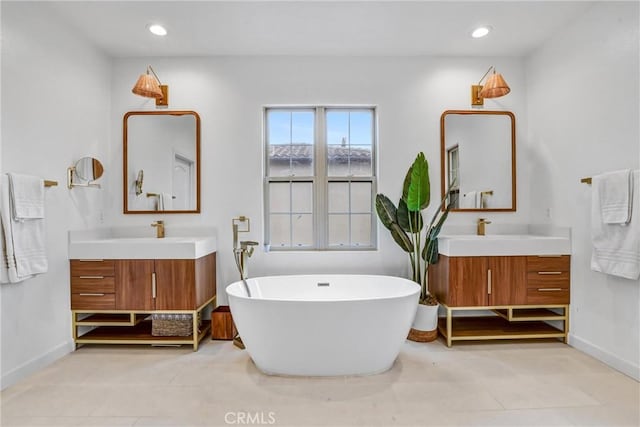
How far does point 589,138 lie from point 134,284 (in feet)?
12.2

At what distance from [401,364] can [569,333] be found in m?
1.53

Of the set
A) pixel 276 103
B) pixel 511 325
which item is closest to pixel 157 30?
pixel 276 103

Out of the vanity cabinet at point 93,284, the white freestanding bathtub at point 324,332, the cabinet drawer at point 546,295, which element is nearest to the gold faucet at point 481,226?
the cabinet drawer at point 546,295

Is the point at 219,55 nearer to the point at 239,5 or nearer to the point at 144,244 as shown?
the point at 239,5

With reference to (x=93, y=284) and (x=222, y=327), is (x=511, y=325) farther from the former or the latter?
(x=93, y=284)

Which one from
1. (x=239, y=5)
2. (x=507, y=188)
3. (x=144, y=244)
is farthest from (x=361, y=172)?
(x=144, y=244)

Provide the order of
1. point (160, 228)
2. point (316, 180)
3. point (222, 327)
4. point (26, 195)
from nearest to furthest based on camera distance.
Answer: point (26, 195)
point (222, 327)
point (160, 228)
point (316, 180)

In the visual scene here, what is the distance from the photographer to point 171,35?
107 inches

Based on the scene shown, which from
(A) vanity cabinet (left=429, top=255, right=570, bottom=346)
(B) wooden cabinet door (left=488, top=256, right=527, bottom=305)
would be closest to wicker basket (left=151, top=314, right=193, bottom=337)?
(A) vanity cabinet (left=429, top=255, right=570, bottom=346)

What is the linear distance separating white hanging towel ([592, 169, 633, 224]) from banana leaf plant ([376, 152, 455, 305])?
3.29ft

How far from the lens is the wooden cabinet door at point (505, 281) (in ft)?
8.61

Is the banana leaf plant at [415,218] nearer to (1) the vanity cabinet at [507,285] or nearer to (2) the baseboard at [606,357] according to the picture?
(1) the vanity cabinet at [507,285]

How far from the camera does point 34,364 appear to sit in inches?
88.0

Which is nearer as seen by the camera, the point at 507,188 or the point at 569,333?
the point at 569,333
